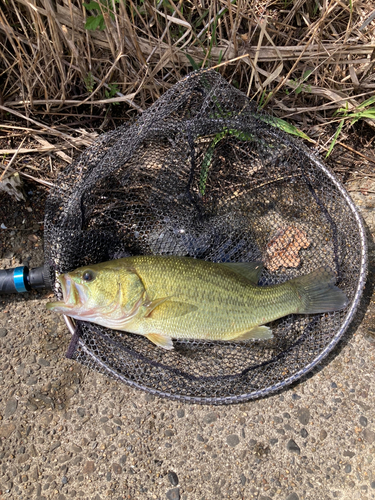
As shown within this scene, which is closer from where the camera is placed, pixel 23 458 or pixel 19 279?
pixel 23 458

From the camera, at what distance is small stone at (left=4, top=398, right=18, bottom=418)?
2.45 m

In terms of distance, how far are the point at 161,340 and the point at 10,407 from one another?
3.69 ft

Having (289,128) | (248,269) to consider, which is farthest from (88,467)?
(289,128)

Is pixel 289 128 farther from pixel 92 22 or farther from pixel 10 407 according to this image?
pixel 10 407

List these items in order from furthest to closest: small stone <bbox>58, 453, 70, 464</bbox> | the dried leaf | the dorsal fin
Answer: the dried leaf
the dorsal fin
small stone <bbox>58, 453, 70, 464</bbox>

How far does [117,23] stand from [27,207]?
4.99 ft

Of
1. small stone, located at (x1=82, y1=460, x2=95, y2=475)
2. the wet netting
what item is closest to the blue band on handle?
the wet netting

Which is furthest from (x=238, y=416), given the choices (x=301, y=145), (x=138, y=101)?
(x=138, y=101)

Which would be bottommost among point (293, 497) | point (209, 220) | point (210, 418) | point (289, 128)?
point (293, 497)

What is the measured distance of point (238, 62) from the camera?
2.88 meters

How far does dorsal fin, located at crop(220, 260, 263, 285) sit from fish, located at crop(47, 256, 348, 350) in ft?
0.25

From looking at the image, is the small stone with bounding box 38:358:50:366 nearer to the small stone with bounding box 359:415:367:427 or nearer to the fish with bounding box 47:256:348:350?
the fish with bounding box 47:256:348:350

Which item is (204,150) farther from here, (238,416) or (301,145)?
(238,416)

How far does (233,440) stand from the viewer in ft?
7.97
